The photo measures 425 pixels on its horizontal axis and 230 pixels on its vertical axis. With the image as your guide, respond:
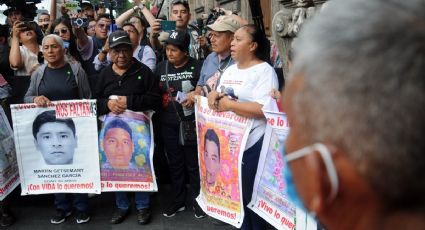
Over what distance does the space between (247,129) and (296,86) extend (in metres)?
2.34

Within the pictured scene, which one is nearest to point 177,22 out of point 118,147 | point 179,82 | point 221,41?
point 179,82

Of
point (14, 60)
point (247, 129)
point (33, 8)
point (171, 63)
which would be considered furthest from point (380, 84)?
point (33, 8)

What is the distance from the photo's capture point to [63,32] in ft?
17.2

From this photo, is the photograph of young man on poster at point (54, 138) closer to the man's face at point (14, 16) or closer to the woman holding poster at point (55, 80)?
the woman holding poster at point (55, 80)

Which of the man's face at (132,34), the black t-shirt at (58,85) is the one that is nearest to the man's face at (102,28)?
the man's face at (132,34)

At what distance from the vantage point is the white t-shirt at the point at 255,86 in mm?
3150

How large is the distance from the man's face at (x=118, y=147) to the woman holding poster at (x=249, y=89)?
1.19 m

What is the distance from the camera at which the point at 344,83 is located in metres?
0.74

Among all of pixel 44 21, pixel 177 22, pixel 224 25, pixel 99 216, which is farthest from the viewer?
pixel 44 21

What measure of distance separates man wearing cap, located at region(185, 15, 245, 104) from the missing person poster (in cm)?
103

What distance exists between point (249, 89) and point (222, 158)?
0.60 m

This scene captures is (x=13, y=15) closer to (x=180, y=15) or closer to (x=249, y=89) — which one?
(x=180, y=15)

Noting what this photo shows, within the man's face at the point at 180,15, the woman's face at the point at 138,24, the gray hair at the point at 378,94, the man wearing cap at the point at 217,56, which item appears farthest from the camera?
the woman's face at the point at 138,24

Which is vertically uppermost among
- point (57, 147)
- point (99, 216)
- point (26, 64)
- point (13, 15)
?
point (13, 15)
